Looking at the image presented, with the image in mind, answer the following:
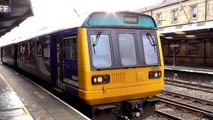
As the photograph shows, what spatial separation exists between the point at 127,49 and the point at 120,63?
420 millimetres

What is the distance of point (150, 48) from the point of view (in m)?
7.19

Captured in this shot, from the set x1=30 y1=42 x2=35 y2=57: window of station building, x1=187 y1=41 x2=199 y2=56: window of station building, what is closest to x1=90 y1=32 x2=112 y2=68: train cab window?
x1=30 y1=42 x2=35 y2=57: window of station building

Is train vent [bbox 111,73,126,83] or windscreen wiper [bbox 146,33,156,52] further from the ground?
windscreen wiper [bbox 146,33,156,52]

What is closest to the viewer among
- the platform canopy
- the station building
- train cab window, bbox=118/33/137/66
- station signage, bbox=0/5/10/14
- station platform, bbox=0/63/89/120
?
station platform, bbox=0/63/89/120

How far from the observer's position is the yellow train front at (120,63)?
6301mm

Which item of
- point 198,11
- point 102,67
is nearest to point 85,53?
point 102,67

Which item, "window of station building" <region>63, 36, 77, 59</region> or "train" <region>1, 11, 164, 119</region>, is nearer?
"train" <region>1, 11, 164, 119</region>

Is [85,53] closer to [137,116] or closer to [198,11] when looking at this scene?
[137,116]

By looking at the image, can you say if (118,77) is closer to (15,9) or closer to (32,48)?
(32,48)

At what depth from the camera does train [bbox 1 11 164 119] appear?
6316 mm

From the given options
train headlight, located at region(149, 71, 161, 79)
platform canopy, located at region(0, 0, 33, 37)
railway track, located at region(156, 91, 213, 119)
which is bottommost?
railway track, located at region(156, 91, 213, 119)

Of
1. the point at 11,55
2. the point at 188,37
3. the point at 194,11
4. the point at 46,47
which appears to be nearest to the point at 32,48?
the point at 46,47

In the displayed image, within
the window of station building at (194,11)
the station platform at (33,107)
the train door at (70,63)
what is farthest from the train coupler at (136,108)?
the window of station building at (194,11)

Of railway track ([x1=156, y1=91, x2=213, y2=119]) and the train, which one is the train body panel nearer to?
railway track ([x1=156, y1=91, x2=213, y2=119])
